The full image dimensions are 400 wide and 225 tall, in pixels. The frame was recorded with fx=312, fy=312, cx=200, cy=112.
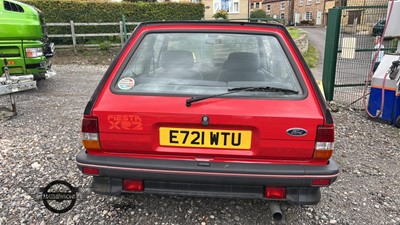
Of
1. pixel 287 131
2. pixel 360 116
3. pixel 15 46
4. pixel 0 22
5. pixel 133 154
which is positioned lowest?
pixel 360 116

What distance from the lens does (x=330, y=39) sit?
6492 mm

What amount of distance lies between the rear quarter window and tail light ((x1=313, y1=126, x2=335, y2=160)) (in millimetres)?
312

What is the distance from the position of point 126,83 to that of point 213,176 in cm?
98

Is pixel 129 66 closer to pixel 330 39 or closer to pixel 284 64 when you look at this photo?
pixel 284 64

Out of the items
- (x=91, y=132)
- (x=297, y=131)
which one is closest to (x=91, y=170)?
(x=91, y=132)

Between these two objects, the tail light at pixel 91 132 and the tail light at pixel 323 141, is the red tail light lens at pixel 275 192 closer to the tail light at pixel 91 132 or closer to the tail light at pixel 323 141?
the tail light at pixel 323 141

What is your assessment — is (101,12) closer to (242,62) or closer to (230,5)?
(242,62)

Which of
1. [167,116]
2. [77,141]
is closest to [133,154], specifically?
[167,116]

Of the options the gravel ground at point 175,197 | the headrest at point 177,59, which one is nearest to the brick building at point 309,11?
the gravel ground at point 175,197

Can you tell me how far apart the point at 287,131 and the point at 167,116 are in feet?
2.85

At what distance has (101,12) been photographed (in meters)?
15.2

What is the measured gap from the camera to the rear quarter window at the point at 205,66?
2.39 meters

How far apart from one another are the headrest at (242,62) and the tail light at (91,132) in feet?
3.68

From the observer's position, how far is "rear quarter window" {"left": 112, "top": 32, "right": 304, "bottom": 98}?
7.85 feet
